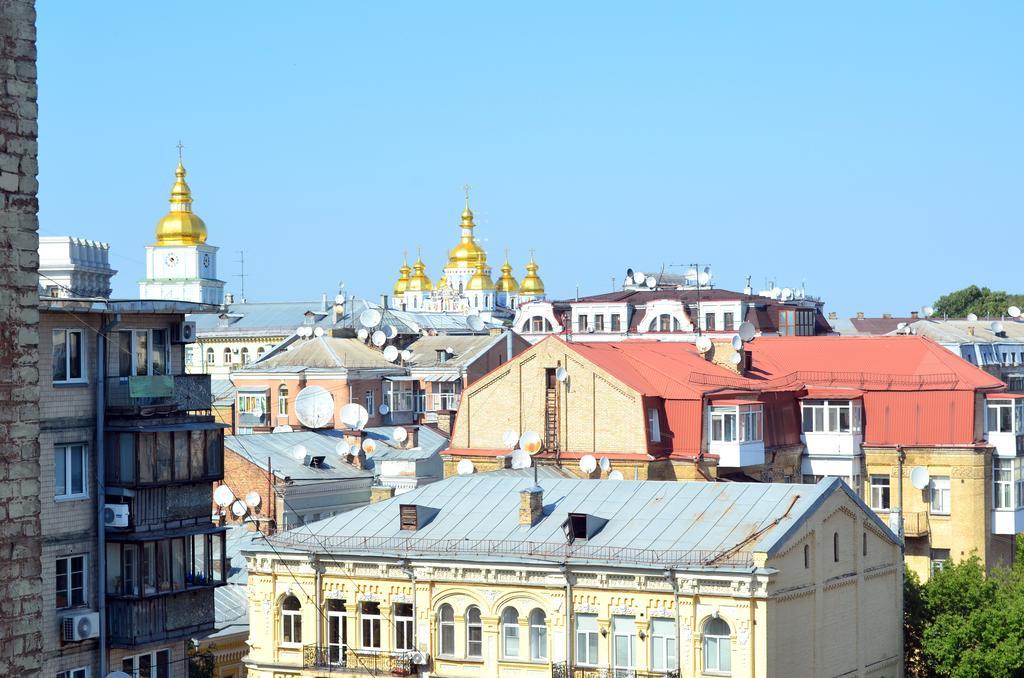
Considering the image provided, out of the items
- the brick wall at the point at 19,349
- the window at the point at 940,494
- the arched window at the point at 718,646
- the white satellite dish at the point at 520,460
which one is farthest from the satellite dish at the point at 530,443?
the brick wall at the point at 19,349

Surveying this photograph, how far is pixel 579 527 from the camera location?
41562 millimetres

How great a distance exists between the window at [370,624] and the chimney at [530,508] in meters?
3.99

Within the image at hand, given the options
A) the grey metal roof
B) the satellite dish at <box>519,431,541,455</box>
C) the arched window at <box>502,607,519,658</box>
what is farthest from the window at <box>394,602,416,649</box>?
the satellite dish at <box>519,431,541,455</box>

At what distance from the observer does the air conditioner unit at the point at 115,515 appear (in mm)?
33594

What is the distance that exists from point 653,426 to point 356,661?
59.8ft

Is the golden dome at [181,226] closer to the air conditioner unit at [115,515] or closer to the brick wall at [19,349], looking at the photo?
the air conditioner unit at [115,515]

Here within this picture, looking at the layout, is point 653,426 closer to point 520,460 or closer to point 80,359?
point 520,460

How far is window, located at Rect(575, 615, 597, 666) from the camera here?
39938 millimetres

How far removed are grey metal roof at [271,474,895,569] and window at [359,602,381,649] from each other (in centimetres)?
129

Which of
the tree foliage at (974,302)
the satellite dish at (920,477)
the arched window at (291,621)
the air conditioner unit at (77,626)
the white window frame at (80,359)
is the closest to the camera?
the air conditioner unit at (77,626)

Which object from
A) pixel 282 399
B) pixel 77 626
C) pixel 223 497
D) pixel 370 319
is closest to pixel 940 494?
pixel 223 497

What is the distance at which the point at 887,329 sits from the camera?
11831 centimetres

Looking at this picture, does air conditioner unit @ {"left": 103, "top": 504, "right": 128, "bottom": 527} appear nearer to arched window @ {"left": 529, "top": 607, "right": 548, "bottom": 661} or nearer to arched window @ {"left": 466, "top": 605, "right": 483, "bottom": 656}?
arched window @ {"left": 466, "top": 605, "right": 483, "bottom": 656}

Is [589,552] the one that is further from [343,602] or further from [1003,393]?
[1003,393]
